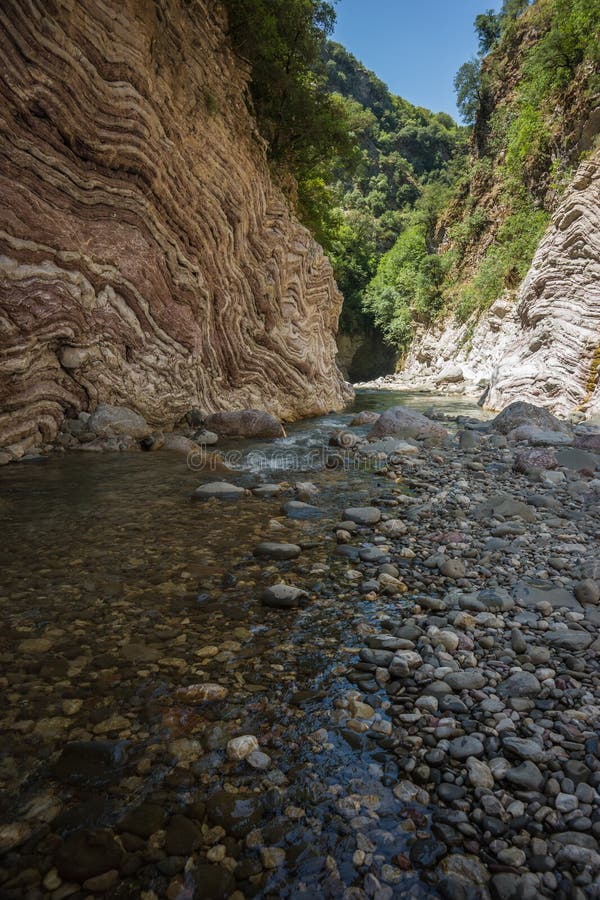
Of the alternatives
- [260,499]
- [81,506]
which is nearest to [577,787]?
[260,499]

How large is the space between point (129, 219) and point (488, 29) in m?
42.4

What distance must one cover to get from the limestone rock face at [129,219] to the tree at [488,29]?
3561 cm

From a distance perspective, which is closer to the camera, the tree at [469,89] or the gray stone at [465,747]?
the gray stone at [465,747]

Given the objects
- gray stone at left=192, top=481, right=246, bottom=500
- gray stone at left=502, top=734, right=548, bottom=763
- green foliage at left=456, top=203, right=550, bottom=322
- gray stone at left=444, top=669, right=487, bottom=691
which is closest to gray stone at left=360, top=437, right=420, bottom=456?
gray stone at left=192, top=481, right=246, bottom=500

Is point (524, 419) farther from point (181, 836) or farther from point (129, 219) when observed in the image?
point (181, 836)

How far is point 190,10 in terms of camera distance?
31.6ft

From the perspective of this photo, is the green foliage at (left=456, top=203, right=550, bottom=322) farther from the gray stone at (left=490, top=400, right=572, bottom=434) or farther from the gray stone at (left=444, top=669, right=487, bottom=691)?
the gray stone at (left=444, top=669, right=487, bottom=691)

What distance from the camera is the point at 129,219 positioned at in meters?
8.53

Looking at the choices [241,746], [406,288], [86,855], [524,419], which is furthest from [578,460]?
[406,288]

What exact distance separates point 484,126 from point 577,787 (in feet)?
136

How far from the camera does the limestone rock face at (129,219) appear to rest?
6746 mm

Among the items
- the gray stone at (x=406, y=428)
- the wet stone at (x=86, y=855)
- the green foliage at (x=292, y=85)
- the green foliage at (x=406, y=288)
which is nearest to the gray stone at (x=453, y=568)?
the wet stone at (x=86, y=855)

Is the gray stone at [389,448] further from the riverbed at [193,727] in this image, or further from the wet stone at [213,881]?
the wet stone at [213,881]

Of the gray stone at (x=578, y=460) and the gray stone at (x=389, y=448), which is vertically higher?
the gray stone at (x=578, y=460)
